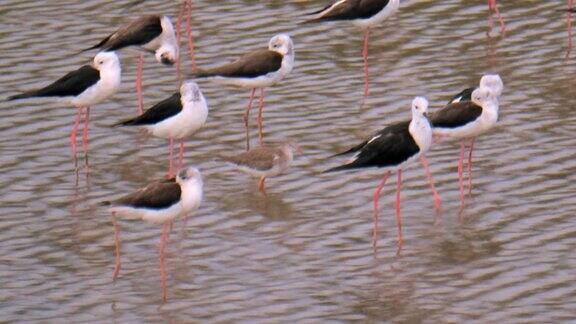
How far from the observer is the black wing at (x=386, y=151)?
1165cm

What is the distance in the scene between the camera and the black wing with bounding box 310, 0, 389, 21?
51.1ft

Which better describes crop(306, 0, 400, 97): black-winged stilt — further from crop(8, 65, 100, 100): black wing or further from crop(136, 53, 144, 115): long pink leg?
crop(8, 65, 100, 100): black wing

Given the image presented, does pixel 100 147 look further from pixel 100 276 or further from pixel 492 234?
pixel 492 234

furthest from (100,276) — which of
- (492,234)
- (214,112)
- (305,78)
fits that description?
(305,78)

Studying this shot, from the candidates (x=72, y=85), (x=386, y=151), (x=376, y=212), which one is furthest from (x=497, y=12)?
(x=376, y=212)

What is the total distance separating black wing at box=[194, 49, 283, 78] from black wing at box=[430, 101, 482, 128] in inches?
80.8

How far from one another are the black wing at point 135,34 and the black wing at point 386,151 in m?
4.07

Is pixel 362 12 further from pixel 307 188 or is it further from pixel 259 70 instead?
pixel 307 188

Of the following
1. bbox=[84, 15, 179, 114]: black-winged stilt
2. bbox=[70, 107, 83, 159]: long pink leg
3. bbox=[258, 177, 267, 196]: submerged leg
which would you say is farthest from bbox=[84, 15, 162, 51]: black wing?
bbox=[258, 177, 267, 196]: submerged leg

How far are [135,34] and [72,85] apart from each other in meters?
1.86

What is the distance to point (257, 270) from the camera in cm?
1095

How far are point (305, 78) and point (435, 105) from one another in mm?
1634

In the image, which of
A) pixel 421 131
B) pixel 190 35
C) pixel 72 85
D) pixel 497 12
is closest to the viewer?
pixel 421 131

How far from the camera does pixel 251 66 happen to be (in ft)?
46.3
